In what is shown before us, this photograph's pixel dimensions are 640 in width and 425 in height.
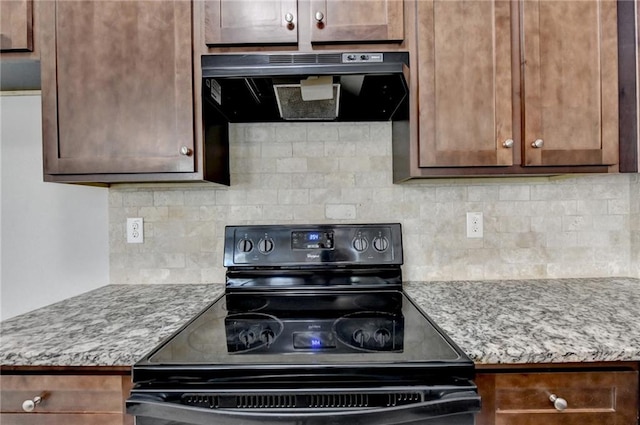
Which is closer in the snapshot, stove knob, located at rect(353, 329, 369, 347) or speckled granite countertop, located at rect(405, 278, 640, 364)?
speckled granite countertop, located at rect(405, 278, 640, 364)

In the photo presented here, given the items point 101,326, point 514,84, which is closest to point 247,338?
point 101,326

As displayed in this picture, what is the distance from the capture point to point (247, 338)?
100cm

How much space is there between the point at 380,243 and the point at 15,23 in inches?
61.2

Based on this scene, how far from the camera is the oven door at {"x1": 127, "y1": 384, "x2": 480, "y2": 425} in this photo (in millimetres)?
774

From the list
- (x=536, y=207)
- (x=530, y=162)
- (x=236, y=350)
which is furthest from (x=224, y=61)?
(x=536, y=207)

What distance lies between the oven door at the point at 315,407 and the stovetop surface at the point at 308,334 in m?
0.07

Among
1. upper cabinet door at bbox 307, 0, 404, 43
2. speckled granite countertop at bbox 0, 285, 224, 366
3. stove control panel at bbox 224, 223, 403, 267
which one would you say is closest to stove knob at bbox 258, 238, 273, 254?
stove control panel at bbox 224, 223, 403, 267

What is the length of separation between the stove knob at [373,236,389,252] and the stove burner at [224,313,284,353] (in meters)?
0.53

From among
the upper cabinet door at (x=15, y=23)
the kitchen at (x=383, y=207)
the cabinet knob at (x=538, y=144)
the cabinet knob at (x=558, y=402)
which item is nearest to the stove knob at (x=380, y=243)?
the kitchen at (x=383, y=207)

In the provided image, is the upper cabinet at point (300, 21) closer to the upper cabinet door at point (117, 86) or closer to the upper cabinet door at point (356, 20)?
the upper cabinet door at point (356, 20)

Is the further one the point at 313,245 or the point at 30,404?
the point at 313,245

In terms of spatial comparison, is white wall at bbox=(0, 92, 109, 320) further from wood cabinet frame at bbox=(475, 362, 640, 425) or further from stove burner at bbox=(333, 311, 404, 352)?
wood cabinet frame at bbox=(475, 362, 640, 425)

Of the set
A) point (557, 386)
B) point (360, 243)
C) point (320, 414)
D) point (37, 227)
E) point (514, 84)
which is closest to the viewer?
point (320, 414)

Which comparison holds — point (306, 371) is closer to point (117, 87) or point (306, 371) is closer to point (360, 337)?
point (360, 337)
